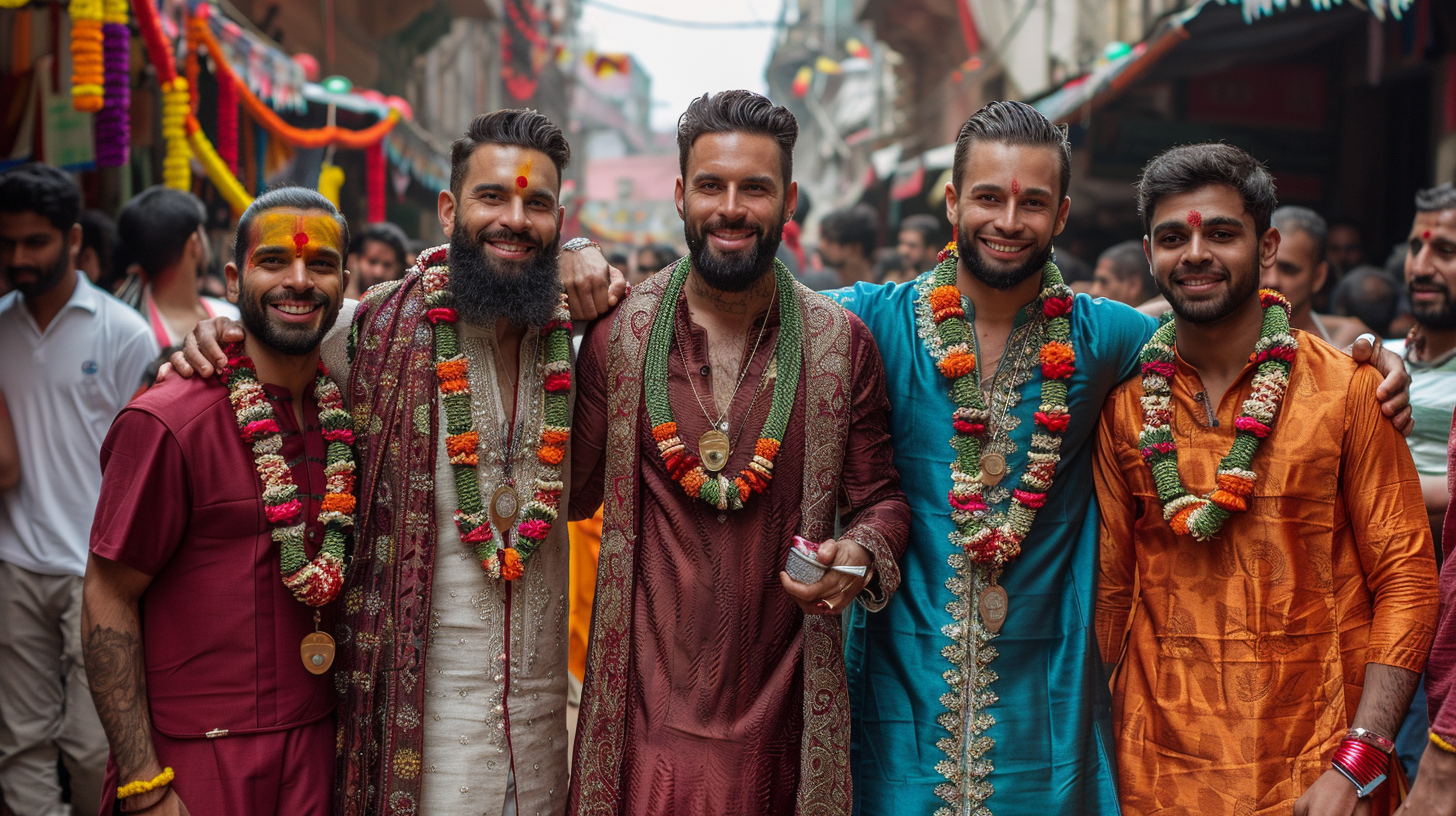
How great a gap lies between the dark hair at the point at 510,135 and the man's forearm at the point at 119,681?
4.24 ft

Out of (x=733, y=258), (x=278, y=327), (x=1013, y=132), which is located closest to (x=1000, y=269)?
(x=1013, y=132)

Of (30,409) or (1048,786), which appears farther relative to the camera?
(30,409)

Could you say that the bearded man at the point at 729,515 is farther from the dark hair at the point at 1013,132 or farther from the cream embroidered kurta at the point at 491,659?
the dark hair at the point at 1013,132

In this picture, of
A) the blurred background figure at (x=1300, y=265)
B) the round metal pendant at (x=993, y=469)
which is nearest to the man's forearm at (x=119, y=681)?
the round metal pendant at (x=993, y=469)

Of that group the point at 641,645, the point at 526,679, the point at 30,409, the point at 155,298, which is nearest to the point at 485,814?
the point at 526,679

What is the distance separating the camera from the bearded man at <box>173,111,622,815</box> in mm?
2883

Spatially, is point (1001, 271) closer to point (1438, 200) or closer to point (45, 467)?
point (1438, 200)

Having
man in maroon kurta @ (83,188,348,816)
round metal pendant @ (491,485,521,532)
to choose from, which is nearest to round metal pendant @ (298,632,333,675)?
man in maroon kurta @ (83,188,348,816)

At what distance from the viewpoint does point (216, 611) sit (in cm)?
275

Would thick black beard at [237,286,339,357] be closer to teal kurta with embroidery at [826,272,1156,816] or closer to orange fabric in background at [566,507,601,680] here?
teal kurta with embroidery at [826,272,1156,816]

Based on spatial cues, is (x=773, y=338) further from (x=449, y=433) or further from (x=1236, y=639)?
(x=1236, y=639)

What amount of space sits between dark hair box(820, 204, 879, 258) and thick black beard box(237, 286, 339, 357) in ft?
18.5

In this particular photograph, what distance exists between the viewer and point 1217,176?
3.00 meters

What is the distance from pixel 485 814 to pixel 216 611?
797 millimetres
